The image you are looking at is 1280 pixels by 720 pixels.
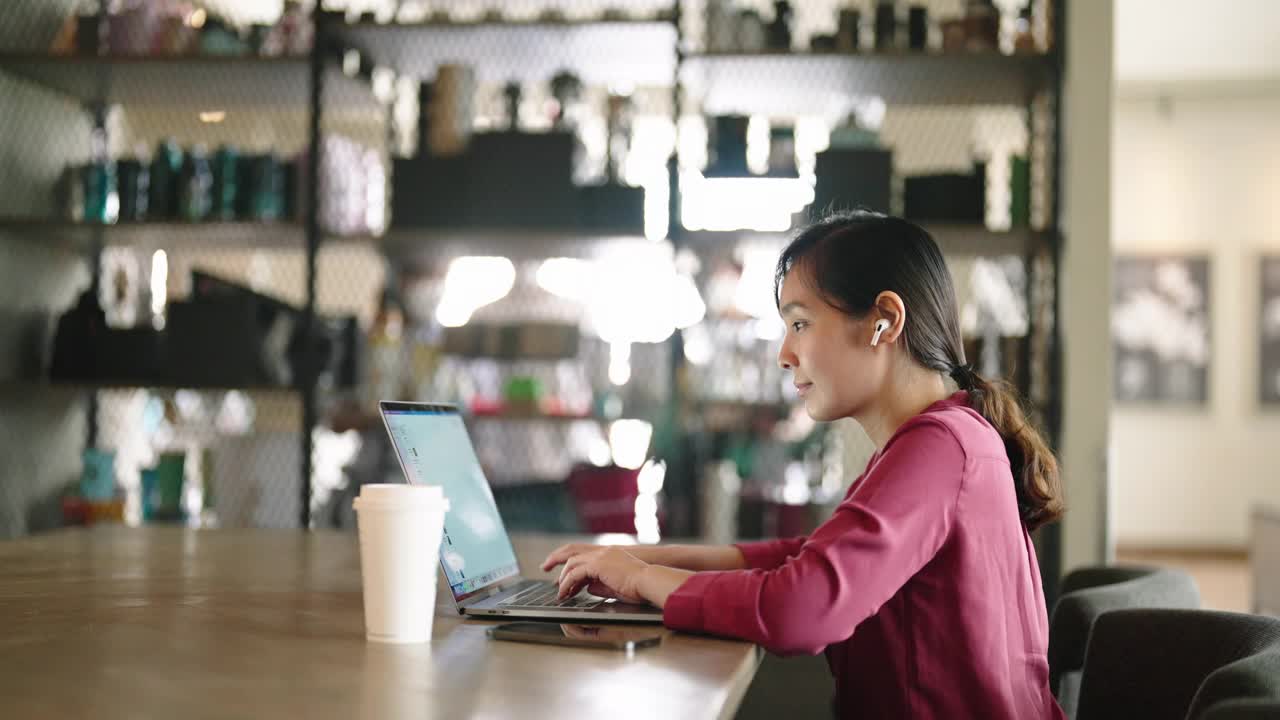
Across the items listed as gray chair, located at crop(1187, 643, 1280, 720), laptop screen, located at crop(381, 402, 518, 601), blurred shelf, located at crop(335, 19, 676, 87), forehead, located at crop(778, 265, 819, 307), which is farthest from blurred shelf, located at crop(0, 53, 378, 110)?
gray chair, located at crop(1187, 643, 1280, 720)

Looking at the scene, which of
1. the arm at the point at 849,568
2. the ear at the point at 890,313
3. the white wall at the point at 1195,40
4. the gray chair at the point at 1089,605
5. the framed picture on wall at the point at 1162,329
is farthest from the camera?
the framed picture on wall at the point at 1162,329

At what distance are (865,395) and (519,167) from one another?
2.15 m

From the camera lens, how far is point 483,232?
3.34 metres

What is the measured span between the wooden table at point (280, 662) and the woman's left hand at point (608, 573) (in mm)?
93

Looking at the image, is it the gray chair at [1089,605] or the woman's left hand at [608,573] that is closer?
the woman's left hand at [608,573]

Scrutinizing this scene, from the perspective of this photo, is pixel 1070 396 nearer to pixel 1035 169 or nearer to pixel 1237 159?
pixel 1035 169

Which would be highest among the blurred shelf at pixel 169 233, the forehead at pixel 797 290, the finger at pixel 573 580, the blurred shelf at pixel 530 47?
the blurred shelf at pixel 530 47

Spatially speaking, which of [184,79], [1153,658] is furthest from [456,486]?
[184,79]

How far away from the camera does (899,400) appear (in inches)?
54.4

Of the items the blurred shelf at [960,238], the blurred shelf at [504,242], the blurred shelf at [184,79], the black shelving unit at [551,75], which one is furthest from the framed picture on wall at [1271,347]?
the blurred shelf at [184,79]

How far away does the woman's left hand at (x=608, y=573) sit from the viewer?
1272 mm

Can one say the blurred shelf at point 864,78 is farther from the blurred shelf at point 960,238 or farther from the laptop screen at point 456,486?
the laptop screen at point 456,486

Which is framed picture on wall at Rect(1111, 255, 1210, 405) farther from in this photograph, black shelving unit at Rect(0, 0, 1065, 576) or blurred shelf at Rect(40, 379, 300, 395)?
blurred shelf at Rect(40, 379, 300, 395)

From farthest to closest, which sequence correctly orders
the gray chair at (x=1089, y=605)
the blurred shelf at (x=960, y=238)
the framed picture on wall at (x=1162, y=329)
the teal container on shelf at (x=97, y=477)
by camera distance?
1. the framed picture on wall at (x=1162, y=329)
2. the teal container on shelf at (x=97, y=477)
3. the blurred shelf at (x=960, y=238)
4. the gray chair at (x=1089, y=605)
